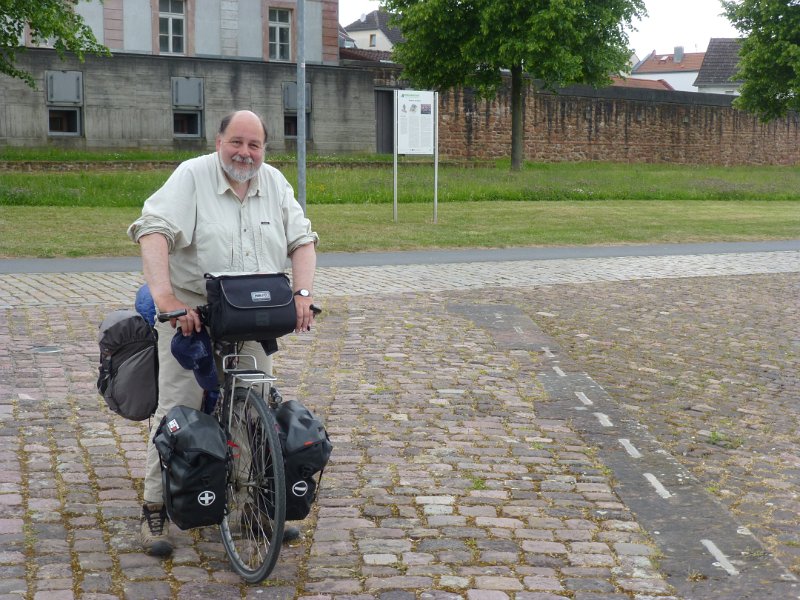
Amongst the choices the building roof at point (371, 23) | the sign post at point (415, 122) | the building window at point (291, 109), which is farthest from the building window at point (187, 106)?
the building roof at point (371, 23)

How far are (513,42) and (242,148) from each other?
118 feet

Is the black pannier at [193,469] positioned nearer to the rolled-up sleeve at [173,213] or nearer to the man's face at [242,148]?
the rolled-up sleeve at [173,213]

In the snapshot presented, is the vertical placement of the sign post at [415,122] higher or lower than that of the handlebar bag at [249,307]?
higher

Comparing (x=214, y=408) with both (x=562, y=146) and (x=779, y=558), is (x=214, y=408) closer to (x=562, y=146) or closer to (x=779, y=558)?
(x=779, y=558)

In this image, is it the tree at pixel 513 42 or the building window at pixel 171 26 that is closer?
the tree at pixel 513 42

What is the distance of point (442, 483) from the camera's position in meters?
5.80

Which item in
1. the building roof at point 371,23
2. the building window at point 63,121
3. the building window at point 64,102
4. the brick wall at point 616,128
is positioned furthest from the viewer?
the building roof at point 371,23

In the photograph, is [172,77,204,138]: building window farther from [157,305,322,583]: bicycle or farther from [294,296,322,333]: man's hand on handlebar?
[294,296,322,333]: man's hand on handlebar

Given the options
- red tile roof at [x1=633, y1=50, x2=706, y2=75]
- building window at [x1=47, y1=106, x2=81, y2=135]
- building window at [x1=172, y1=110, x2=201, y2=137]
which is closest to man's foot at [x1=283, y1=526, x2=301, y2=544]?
building window at [x1=47, y1=106, x2=81, y2=135]

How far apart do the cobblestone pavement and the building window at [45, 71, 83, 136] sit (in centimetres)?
2893

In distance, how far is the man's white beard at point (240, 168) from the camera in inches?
180

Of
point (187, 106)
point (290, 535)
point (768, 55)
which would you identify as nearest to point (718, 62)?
point (768, 55)

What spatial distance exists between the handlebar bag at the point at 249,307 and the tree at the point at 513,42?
35.5 meters

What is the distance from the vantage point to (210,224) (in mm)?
4602
